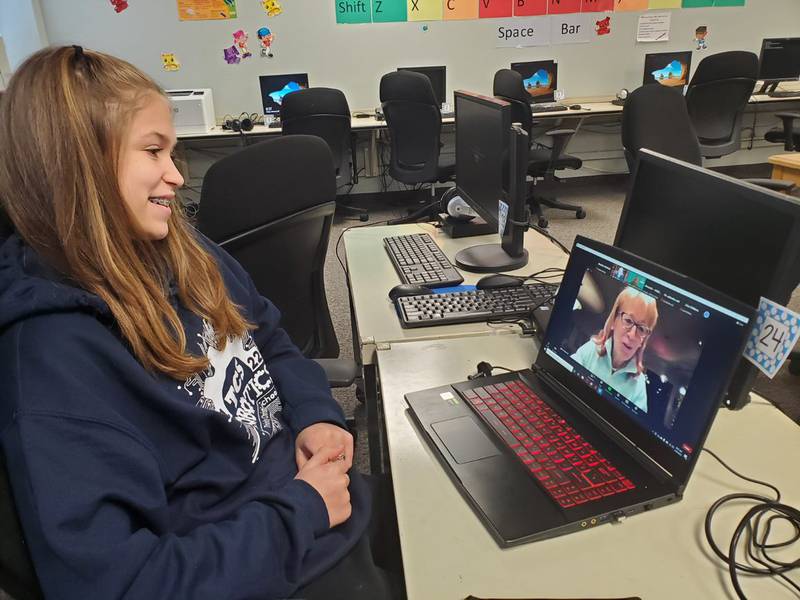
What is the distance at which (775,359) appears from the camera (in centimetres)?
70

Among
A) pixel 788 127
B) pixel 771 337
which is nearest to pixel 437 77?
pixel 788 127

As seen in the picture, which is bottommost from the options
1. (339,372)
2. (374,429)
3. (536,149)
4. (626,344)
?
(374,429)

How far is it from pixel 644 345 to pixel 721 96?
399cm

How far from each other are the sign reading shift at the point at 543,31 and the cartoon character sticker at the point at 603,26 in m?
0.05

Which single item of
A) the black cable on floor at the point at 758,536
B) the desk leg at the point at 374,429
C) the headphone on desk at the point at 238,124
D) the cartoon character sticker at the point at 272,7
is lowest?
the desk leg at the point at 374,429

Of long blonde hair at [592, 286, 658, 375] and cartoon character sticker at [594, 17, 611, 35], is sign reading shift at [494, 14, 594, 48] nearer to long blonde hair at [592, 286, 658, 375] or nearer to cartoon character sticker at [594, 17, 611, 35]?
cartoon character sticker at [594, 17, 611, 35]

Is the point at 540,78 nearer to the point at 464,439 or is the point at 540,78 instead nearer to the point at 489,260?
the point at 489,260

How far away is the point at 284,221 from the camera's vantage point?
1360mm

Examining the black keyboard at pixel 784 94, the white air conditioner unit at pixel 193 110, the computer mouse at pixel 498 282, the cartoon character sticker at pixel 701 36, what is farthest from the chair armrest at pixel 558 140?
Answer: the computer mouse at pixel 498 282

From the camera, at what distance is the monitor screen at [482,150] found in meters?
1.46

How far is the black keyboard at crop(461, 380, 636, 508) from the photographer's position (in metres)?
0.78

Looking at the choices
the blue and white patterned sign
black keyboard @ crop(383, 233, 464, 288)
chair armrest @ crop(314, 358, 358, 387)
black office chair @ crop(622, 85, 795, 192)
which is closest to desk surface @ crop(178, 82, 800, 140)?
black office chair @ crop(622, 85, 795, 192)

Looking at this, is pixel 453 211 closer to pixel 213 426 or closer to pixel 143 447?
pixel 213 426

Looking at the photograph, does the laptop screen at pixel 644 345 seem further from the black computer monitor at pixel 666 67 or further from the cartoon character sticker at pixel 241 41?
the black computer monitor at pixel 666 67
